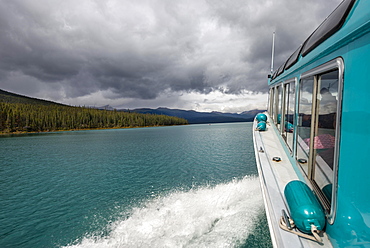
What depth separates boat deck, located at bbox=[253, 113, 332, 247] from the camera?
2396mm

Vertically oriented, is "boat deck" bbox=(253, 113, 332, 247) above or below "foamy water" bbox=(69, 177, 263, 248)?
above

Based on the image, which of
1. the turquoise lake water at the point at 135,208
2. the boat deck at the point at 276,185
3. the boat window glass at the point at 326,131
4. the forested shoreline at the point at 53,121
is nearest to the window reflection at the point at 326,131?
the boat window glass at the point at 326,131

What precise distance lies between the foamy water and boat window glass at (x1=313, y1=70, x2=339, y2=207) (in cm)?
332

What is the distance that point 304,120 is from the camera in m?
3.54

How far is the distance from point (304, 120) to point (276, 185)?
1.34 metres

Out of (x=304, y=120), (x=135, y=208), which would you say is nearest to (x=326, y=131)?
(x=304, y=120)

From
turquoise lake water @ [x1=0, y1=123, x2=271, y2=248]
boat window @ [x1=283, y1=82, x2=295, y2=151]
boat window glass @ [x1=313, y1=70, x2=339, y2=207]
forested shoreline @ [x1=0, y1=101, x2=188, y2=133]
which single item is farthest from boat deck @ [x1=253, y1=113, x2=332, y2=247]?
forested shoreline @ [x1=0, y1=101, x2=188, y2=133]

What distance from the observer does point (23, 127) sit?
291ft

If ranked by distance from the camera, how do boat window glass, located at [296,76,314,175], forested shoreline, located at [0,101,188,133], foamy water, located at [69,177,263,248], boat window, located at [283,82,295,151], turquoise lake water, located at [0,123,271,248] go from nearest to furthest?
boat window glass, located at [296,76,314,175]
boat window, located at [283,82,295,151]
foamy water, located at [69,177,263,248]
turquoise lake water, located at [0,123,271,248]
forested shoreline, located at [0,101,188,133]

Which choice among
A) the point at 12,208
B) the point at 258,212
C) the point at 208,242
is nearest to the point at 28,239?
the point at 12,208

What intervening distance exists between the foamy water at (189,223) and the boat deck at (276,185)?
6.95 ft

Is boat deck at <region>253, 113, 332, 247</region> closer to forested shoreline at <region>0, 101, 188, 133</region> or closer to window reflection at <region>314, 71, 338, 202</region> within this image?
window reflection at <region>314, 71, 338, 202</region>

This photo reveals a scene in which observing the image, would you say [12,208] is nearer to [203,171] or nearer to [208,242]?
[208,242]

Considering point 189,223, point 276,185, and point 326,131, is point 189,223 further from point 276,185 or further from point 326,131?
point 326,131
